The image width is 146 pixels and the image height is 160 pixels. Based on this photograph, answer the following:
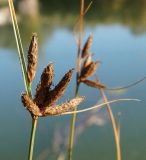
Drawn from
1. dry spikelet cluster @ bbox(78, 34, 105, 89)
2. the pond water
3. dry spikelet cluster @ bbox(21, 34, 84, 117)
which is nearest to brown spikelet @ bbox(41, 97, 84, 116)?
dry spikelet cluster @ bbox(21, 34, 84, 117)

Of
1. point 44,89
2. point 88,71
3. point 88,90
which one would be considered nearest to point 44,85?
point 44,89

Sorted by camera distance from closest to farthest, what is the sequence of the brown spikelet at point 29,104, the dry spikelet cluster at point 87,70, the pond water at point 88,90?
the brown spikelet at point 29,104, the dry spikelet cluster at point 87,70, the pond water at point 88,90

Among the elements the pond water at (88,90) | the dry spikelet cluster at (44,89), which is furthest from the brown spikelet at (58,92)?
the pond water at (88,90)

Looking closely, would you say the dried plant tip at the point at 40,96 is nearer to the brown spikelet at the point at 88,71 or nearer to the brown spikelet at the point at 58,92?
the brown spikelet at the point at 58,92

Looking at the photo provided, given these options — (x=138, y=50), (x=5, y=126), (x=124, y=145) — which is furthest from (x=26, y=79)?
(x=138, y=50)

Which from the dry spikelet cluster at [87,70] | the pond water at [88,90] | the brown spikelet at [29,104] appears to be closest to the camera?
the brown spikelet at [29,104]

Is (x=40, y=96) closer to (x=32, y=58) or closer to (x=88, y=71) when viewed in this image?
(x=32, y=58)
